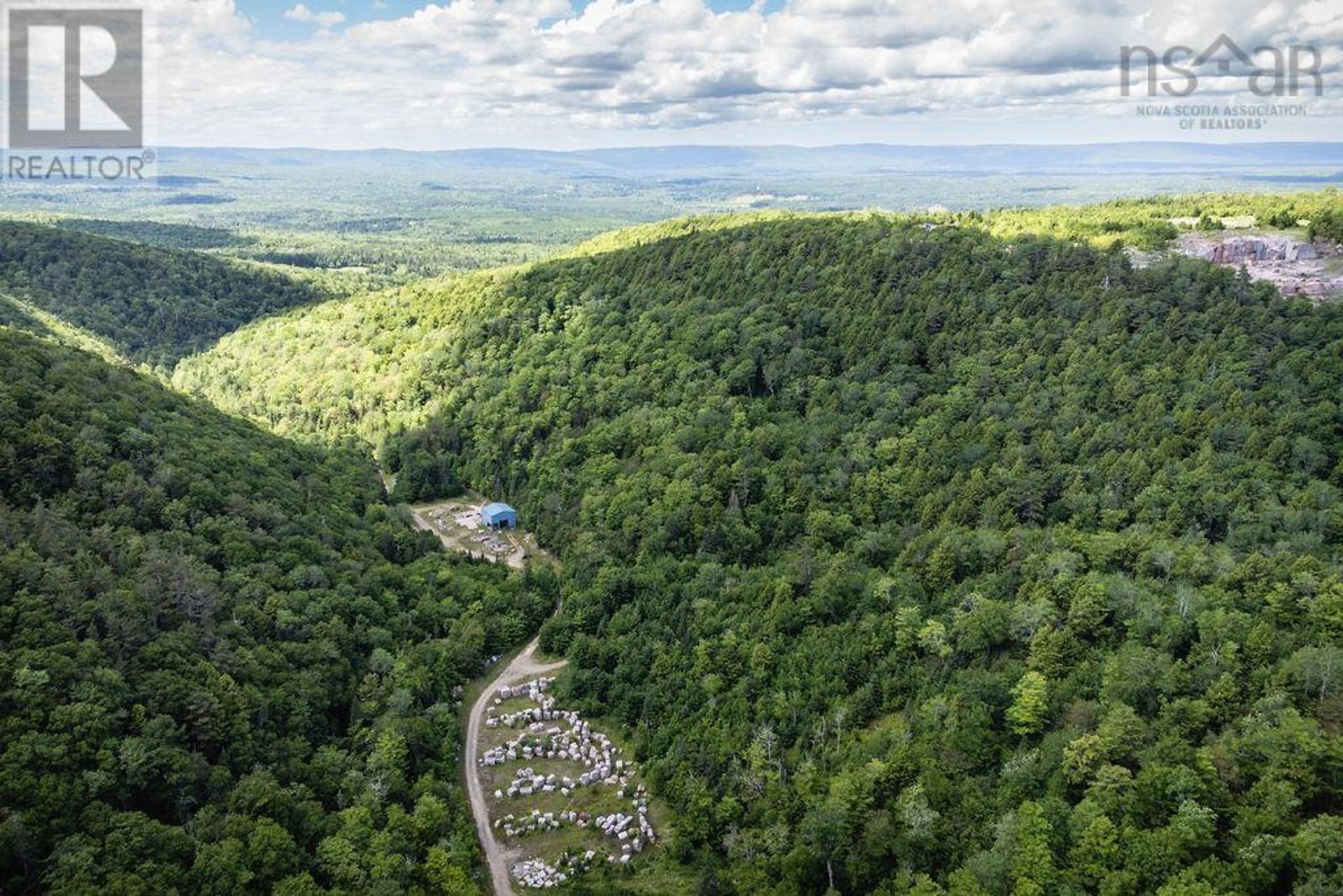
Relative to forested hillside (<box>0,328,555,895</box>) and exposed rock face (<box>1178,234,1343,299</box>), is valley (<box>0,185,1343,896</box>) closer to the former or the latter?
forested hillside (<box>0,328,555,895</box>)

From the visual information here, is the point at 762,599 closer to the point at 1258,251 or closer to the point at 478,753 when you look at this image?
the point at 478,753

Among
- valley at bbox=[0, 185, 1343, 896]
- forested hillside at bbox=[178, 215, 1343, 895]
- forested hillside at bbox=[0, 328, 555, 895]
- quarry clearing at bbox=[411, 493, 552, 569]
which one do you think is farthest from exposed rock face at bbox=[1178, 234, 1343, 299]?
quarry clearing at bbox=[411, 493, 552, 569]

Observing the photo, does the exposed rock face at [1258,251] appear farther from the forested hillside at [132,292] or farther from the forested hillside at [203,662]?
the forested hillside at [132,292]

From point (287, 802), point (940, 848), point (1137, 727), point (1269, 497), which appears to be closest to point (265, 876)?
point (287, 802)

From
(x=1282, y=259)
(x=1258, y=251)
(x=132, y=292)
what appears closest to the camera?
(x=1282, y=259)

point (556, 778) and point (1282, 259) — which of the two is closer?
point (556, 778)

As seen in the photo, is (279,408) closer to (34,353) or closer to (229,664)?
(34,353)

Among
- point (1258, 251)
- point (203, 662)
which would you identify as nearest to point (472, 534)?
point (203, 662)
